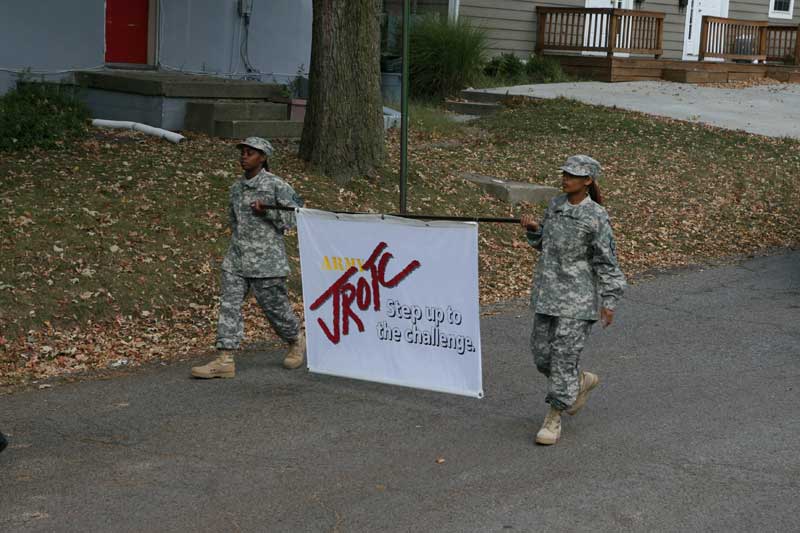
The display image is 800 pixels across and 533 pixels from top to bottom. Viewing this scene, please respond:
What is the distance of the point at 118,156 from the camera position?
13477 mm

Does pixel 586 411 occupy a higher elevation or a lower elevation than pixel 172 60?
lower

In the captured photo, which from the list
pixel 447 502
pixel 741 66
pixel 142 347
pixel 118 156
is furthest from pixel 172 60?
pixel 741 66

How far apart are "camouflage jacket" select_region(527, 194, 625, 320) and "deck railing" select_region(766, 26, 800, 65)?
25.5 metres

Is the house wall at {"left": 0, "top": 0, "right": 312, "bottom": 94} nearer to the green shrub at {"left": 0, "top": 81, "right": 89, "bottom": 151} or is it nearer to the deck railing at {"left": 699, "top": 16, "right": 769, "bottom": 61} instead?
the green shrub at {"left": 0, "top": 81, "right": 89, "bottom": 151}

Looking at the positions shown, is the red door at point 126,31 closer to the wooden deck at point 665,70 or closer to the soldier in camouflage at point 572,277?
the wooden deck at point 665,70

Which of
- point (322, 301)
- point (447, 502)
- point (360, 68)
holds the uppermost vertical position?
point (360, 68)

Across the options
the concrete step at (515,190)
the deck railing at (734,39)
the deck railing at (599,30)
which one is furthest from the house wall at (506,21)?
the concrete step at (515,190)

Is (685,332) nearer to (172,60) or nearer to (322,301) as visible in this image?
(322,301)

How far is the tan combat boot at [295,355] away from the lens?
8.28 meters

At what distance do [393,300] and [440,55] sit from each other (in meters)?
16.7

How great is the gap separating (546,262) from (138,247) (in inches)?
195

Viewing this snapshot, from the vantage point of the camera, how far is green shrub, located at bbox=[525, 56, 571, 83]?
25688 mm

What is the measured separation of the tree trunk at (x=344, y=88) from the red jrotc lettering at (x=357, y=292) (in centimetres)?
576

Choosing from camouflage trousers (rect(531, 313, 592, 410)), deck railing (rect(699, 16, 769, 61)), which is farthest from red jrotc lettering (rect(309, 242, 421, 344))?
deck railing (rect(699, 16, 769, 61))
